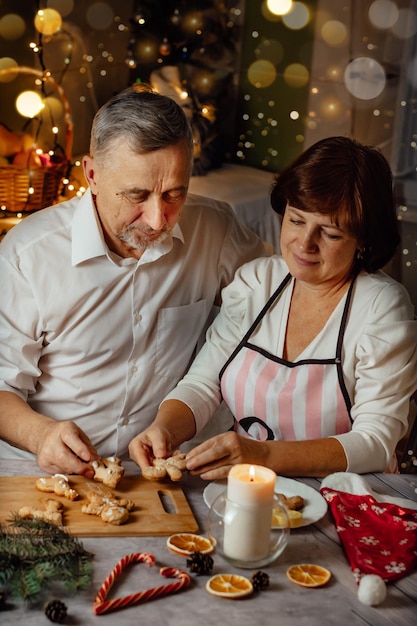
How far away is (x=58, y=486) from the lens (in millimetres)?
1332

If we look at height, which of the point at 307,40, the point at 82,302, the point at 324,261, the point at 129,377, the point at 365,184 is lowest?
the point at 129,377

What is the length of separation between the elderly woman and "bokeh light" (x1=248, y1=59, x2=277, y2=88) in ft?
8.92

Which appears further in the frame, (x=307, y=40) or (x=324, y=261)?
(x=307, y=40)

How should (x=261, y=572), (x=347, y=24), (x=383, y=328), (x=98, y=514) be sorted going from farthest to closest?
(x=347, y=24) < (x=383, y=328) < (x=98, y=514) < (x=261, y=572)

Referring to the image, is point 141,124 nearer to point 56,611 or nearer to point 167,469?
point 167,469

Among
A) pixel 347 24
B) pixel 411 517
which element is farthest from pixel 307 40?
pixel 411 517

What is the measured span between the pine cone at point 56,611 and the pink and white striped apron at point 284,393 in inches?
30.5

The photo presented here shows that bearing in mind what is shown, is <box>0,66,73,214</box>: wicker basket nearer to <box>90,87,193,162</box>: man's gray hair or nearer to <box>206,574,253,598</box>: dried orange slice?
<box>90,87,193,162</box>: man's gray hair

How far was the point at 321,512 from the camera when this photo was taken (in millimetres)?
1337

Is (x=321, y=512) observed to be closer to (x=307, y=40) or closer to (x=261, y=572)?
(x=261, y=572)

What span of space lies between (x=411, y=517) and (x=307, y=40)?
3253 mm

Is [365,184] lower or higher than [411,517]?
higher

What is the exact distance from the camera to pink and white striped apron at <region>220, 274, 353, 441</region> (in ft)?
5.51

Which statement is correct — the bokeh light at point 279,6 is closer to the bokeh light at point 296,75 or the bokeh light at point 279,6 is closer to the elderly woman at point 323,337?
the bokeh light at point 296,75
